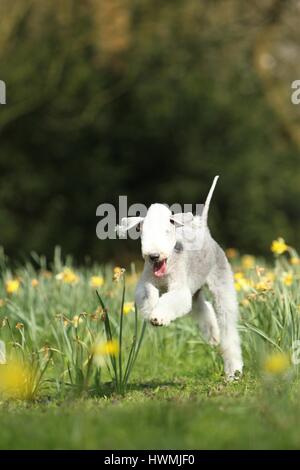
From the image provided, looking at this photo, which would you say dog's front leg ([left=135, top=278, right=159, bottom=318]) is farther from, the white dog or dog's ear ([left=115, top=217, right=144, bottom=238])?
dog's ear ([left=115, top=217, right=144, bottom=238])

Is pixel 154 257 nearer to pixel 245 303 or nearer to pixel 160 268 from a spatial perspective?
pixel 160 268

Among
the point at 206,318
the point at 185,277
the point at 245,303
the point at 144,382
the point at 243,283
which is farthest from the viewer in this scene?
the point at 243,283

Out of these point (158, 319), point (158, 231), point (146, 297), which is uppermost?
point (158, 231)

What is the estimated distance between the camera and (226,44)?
54.1 feet

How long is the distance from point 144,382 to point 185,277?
1072mm

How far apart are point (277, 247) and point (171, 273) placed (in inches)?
61.3

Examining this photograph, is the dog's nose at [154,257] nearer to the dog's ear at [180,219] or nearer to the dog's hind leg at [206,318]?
the dog's ear at [180,219]

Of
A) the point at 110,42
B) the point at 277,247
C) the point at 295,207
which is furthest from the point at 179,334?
the point at 110,42

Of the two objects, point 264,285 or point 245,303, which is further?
point 245,303

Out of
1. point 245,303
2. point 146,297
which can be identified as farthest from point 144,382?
point 146,297

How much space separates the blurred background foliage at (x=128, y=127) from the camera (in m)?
14.8

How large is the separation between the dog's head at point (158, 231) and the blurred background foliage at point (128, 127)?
31.5ft

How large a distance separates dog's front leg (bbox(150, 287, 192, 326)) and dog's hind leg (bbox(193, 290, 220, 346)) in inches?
27.1

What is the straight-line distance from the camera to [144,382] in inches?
214
